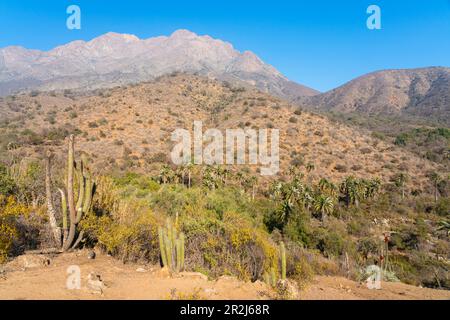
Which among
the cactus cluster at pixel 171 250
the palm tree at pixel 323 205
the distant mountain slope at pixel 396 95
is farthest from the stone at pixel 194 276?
the distant mountain slope at pixel 396 95

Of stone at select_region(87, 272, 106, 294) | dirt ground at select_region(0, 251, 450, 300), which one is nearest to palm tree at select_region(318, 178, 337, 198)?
dirt ground at select_region(0, 251, 450, 300)

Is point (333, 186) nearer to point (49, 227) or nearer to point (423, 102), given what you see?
point (49, 227)

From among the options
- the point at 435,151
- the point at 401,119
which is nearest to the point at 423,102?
the point at 401,119

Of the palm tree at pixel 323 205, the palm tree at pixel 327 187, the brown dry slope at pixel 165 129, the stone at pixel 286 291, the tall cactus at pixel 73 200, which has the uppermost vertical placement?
the brown dry slope at pixel 165 129

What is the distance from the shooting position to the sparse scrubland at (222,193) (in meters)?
9.47

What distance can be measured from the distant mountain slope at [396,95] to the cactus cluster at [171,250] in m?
111

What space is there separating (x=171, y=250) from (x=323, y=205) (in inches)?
1251

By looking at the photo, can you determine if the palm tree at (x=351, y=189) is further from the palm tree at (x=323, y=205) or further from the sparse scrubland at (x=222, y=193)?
the palm tree at (x=323, y=205)

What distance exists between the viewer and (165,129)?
5266cm

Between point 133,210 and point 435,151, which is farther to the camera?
point 435,151

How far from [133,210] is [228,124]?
1814 inches

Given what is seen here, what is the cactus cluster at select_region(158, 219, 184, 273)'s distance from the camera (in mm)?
8117
